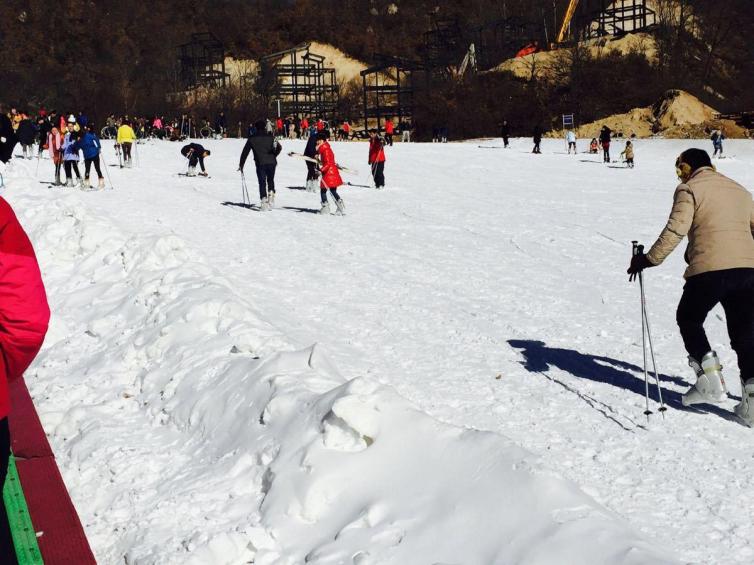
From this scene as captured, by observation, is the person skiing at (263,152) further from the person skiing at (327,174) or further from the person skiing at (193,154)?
the person skiing at (193,154)

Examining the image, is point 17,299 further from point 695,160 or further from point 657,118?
point 657,118

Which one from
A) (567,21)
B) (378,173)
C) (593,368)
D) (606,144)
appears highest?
(567,21)

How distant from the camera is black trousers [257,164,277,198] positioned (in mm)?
16453

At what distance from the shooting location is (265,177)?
1691 cm

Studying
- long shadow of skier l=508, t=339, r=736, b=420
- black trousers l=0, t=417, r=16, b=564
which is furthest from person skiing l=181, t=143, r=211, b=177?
black trousers l=0, t=417, r=16, b=564

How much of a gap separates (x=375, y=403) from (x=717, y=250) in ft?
8.19

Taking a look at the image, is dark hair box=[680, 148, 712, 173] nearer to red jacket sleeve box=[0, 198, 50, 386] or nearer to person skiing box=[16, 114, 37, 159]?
red jacket sleeve box=[0, 198, 50, 386]

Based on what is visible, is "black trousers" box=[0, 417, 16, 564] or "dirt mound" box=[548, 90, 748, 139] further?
"dirt mound" box=[548, 90, 748, 139]

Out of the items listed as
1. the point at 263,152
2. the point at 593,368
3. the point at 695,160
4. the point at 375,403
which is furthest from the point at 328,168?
the point at 375,403

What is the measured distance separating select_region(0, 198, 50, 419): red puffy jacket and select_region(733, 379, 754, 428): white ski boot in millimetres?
4519

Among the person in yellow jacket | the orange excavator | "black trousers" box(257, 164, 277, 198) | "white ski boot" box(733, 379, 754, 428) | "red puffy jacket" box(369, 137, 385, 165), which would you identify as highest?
the orange excavator

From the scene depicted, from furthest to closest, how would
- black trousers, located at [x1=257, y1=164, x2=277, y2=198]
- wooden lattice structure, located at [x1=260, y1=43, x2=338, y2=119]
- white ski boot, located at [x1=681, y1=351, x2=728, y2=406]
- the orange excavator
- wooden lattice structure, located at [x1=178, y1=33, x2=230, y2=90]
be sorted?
wooden lattice structure, located at [x1=178, y1=33, x2=230, y2=90] → wooden lattice structure, located at [x1=260, y1=43, x2=338, y2=119] → the orange excavator → black trousers, located at [x1=257, y1=164, x2=277, y2=198] → white ski boot, located at [x1=681, y1=351, x2=728, y2=406]

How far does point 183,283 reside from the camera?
838 cm

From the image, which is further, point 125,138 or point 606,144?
point 606,144
